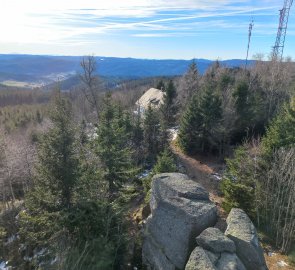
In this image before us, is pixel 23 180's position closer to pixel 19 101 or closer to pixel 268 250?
pixel 268 250

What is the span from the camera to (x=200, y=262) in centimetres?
1161

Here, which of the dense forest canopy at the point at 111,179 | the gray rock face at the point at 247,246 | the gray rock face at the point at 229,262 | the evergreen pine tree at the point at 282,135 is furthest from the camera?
the evergreen pine tree at the point at 282,135

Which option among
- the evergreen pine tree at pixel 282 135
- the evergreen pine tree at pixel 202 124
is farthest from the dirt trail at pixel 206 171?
the evergreen pine tree at pixel 282 135

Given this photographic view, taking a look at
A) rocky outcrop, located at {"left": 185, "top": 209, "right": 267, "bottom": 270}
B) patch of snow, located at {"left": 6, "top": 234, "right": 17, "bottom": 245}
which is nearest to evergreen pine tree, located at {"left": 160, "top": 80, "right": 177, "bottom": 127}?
patch of snow, located at {"left": 6, "top": 234, "right": 17, "bottom": 245}

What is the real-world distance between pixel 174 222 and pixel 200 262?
264cm

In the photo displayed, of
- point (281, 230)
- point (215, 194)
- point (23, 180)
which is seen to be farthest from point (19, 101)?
point (281, 230)

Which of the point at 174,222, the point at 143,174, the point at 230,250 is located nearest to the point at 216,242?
the point at 230,250

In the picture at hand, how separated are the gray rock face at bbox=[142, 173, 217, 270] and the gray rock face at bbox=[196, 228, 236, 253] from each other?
94 centimetres

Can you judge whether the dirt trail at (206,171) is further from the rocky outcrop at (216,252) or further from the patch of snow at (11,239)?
the patch of snow at (11,239)

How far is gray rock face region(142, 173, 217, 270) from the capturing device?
44.5 feet

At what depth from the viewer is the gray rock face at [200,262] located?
11.4 m

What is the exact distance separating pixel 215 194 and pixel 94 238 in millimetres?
14673

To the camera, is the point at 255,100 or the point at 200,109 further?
the point at 255,100

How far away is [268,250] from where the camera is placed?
57.8 ft
